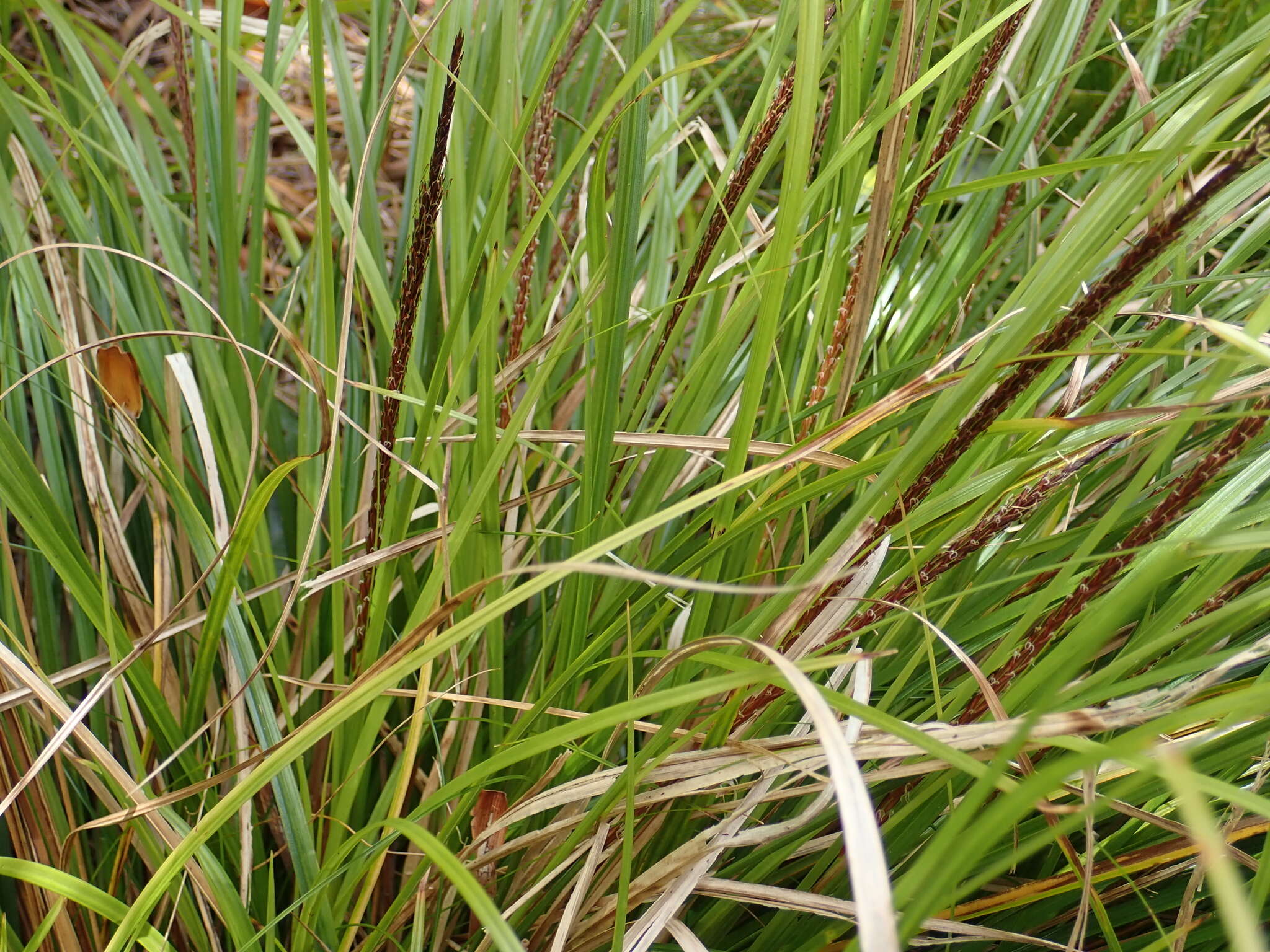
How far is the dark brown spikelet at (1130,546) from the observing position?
15.9 inches

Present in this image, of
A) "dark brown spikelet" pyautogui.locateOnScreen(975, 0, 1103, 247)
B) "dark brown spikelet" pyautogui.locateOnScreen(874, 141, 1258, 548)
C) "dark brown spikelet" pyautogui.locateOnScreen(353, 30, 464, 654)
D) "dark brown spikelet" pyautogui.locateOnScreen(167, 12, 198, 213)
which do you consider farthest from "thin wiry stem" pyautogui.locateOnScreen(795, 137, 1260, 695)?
"dark brown spikelet" pyautogui.locateOnScreen(167, 12, 198, 213)

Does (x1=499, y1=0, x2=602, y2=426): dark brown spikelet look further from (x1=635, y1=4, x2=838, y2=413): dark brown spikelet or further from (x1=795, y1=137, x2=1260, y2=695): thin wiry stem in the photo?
(x1=795, y1=137, x2=1260, y2=695): thin wiry stem

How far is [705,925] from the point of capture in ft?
1.93

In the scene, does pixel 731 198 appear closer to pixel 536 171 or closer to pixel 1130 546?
pixel 536 171

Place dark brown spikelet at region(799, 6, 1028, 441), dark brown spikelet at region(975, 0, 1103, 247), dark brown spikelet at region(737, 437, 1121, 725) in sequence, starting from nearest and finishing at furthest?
dark brown spikelet at region(737, 437, 1121, 725)
dark brown spikelet at region(799, 6, 1028, 441)
dark brown spikelet at region(975, 0, 1103, 247)

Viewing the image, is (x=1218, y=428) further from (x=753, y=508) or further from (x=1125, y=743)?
(x=1125, y=743)

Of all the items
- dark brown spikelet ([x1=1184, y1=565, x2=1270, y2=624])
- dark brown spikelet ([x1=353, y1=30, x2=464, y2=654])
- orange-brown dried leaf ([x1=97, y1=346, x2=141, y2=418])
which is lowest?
dark brown spikelet ([x1=1184, y1=565, x2=1270, y2=624])

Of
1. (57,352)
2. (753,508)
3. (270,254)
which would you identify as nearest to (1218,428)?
(753,508)

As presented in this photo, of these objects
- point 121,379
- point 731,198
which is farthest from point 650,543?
point 121,379

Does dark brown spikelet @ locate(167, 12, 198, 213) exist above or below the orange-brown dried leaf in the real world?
above

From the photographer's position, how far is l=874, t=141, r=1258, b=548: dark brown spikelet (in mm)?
321

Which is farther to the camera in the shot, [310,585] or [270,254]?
[270,254]

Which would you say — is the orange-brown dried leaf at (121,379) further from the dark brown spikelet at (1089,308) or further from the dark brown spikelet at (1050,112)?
the dark brown spikelet at (1050,112)

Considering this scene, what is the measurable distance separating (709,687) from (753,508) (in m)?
0.16
